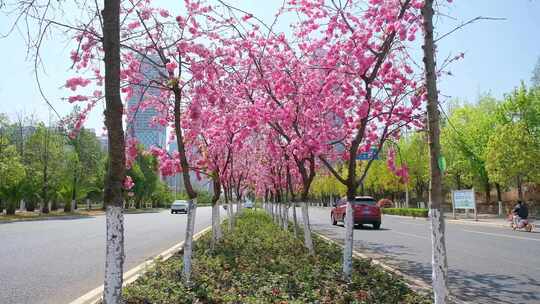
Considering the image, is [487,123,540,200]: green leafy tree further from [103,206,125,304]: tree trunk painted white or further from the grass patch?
[103,206,125,304]: tree trunk painted white

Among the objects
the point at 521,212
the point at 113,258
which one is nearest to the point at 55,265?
the point at 113,258

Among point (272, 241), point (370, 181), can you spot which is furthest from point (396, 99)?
point (370, 181)

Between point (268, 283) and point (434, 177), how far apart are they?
140 inches

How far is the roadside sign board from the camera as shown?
108ft

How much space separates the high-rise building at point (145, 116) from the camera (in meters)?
8.61

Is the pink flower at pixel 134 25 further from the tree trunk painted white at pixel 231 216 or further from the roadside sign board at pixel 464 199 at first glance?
the roadside sign board at pixel 464 199

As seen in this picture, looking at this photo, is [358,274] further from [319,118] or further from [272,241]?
[272,241]

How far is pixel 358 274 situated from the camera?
8.34 m

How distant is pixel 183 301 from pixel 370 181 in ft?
183

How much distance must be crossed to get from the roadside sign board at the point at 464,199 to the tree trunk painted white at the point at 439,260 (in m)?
30.6

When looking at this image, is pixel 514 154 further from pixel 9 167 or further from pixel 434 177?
pixel 9 167

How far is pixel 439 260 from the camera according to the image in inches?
193

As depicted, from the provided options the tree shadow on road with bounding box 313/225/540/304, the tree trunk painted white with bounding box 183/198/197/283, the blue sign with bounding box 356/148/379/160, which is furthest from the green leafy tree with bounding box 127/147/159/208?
the tree trunk painted white with bounding box 183/198/197/283

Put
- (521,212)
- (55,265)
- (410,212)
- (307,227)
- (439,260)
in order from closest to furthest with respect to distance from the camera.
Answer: (439,260), (55,265), (307,227), (521,212), (410,212)
